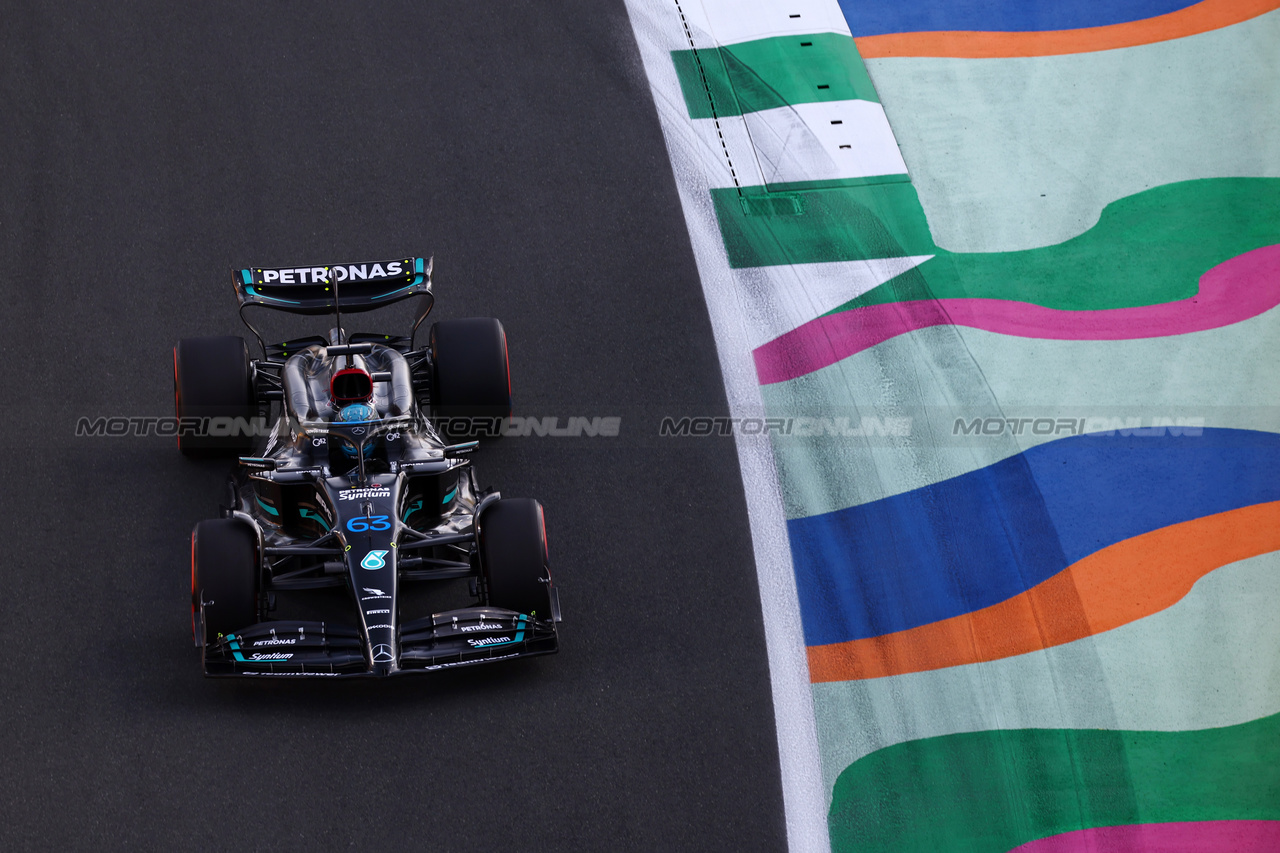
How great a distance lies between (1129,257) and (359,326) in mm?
5749

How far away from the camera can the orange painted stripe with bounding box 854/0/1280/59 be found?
454 inches

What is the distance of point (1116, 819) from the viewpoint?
6.59 metres

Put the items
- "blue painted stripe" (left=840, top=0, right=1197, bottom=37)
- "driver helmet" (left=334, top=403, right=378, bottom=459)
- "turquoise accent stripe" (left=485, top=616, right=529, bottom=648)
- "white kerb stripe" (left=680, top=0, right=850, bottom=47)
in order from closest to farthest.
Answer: "turquoise accent stripe" (left=485, top=616, right=529, bottom=648) → "driver helmet" (left=334, top=403, right=378, bottom=459) → "white kerb stripe" (left=680, top=0, right=850, bottom=47) → "blue painted stripe" (left=840, top=0, right=1197, bottom=37)

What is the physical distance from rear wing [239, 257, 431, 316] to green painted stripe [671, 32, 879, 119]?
392 cm

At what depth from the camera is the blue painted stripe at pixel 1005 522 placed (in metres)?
7.59

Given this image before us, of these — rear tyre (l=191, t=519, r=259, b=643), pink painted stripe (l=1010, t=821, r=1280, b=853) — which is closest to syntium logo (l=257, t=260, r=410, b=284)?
rear tyre (l=191, t=519, r=259, b=643)

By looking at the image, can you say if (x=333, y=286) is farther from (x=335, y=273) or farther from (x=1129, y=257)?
(x=1129, y=257)

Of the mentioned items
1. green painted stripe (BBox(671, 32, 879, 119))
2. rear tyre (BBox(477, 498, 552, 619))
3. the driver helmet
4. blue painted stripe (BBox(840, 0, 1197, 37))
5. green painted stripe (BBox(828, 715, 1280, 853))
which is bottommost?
green painted stripe (BBox(828, 715, 1280, 853))

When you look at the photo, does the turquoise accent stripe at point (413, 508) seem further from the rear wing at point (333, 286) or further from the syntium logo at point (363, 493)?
the rear wing at point (333, 286)

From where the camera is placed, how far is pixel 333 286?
7.65 m

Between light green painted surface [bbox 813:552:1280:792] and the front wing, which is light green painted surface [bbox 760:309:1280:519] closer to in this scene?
light green painted surface [bbox 813:552:1280:792]

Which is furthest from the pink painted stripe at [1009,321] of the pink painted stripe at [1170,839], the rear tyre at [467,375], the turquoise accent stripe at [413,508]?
the pink painted stripe at [1170,839]

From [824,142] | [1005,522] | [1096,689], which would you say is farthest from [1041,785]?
[824,142]

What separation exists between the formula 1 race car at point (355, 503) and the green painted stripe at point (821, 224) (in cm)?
258
